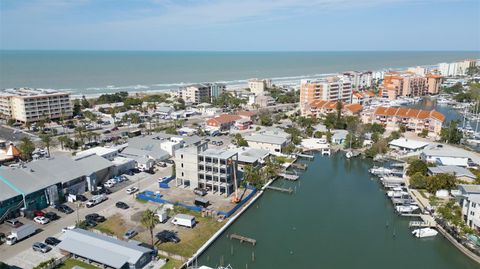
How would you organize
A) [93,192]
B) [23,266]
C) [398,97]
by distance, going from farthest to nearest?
[398,97] < [93,192] < [23,266]

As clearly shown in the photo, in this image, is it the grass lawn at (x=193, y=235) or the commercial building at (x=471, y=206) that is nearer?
the grass lawn at (x=193, y=235)

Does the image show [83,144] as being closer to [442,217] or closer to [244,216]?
[244,216]

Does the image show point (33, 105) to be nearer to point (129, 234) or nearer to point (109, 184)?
point (109, 184)

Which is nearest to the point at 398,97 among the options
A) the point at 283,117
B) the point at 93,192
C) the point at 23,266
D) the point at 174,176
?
the point at 283,117

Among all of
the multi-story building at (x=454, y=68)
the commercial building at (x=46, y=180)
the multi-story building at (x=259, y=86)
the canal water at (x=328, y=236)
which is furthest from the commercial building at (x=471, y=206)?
the multi-story building at (x=454, y=68)

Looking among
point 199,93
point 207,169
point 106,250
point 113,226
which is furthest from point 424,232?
point 199,93

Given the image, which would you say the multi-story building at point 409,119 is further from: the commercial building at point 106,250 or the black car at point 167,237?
the commercial building at point 106,250
